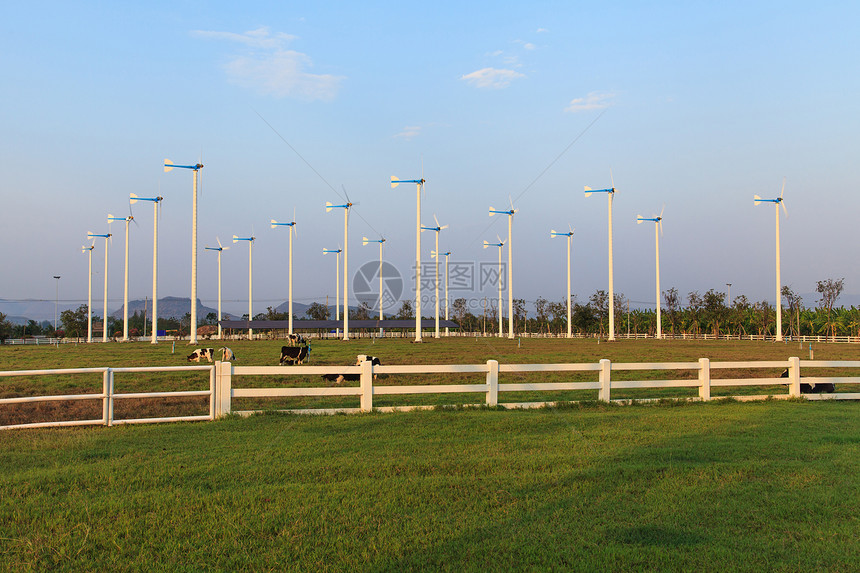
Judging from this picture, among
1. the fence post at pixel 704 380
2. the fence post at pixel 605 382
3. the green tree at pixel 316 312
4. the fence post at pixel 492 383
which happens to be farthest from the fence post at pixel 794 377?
the green tree at pixel 316 312

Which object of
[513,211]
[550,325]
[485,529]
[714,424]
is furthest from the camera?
[550,325]

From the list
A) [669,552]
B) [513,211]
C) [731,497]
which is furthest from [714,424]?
[513,211]

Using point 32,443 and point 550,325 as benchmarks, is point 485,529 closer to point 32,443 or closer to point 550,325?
point 32,443

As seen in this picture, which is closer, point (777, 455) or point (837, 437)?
point (777, 455)

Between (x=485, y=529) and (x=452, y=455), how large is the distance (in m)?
3.35

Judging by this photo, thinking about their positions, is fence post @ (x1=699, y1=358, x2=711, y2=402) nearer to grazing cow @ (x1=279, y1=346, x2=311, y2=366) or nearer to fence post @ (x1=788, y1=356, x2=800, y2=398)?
fence post @ (x1=788, y1=356, x2=800, y2=398)

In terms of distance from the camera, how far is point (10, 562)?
5.70m

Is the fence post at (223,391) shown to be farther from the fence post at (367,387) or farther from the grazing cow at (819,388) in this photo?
the grazing cow at (819,388)

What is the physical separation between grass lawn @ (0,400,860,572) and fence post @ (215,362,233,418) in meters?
1.47

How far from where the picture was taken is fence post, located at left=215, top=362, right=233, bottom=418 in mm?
13695

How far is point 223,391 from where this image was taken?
1375cm

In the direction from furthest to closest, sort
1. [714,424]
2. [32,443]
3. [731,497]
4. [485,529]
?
[714,424] < [32,443] < [731,497] < [485,529]

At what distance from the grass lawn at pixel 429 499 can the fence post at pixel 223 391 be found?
1.47 meters

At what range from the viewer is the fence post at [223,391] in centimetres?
1370
